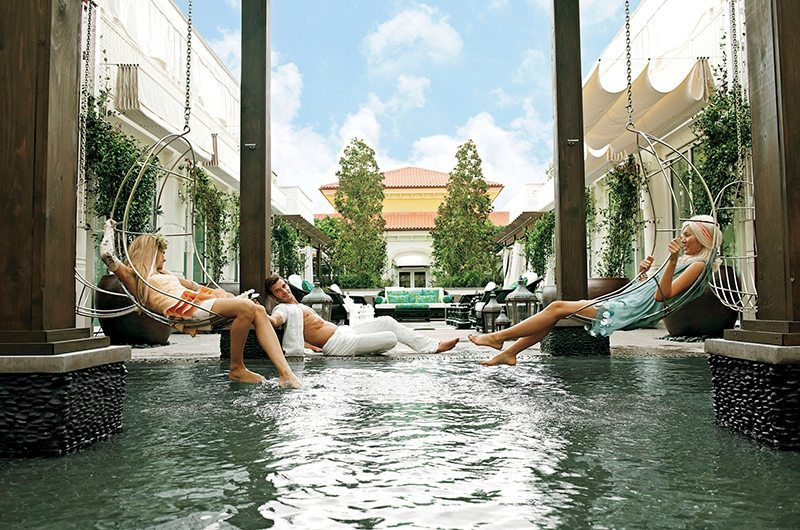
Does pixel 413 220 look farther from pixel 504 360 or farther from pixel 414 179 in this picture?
pixel 504 360

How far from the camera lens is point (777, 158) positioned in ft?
8.14

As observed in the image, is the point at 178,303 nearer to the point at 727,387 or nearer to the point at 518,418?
the point at 518,418

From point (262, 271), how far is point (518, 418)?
353 cm

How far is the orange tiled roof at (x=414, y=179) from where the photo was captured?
37.1 m

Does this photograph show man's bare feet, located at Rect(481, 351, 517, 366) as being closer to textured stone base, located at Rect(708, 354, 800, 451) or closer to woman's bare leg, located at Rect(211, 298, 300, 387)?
woman's bare leg, located at Rect(211, 298, 300, 387)

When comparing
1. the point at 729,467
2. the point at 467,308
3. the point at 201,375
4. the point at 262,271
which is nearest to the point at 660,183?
the point at 467,308

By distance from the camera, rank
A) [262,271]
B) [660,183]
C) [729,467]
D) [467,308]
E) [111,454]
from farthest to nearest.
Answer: [660,183] < [467,308] < [262,271] < [111,454] < [729,467]

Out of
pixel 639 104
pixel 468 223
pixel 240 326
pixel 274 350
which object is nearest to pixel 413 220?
pixel 468 223

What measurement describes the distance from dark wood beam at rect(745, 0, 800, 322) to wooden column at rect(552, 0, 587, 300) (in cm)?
340

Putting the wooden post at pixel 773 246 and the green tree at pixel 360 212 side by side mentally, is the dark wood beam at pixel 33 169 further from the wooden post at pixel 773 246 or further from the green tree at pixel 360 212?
the green tree at pixel 360 212

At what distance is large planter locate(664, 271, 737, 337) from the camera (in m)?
7.63

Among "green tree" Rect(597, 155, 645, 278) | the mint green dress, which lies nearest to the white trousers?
the mint green dress

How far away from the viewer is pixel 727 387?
8.90 feet

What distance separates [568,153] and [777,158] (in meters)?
3.66
